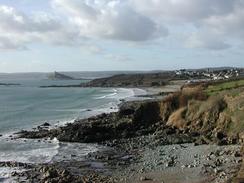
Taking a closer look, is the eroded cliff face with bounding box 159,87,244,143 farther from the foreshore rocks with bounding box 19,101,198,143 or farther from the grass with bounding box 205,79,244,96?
the grass with bounding box 205,79,244,96

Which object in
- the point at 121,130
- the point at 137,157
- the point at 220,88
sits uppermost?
the point at 220,88

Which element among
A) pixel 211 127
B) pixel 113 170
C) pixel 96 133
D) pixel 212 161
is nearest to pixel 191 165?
pixel 212 161

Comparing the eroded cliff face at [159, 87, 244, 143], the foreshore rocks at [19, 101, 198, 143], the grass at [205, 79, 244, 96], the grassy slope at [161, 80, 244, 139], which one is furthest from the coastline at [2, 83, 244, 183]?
the grass at [205, 79, 244, 96]

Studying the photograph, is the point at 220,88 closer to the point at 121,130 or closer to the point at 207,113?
the point at 207,113

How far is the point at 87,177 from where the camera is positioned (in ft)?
99.7

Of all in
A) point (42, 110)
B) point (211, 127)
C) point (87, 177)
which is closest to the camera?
point (87, 177)

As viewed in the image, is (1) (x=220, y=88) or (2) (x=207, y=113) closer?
Result: (2) (x=207, y=113)

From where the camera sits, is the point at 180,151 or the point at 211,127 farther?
the point at 211,127

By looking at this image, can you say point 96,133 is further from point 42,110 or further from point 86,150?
point 42,110

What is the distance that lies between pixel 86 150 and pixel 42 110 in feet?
153

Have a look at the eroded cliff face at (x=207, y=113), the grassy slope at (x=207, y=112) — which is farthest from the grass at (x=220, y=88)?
the eroded cliff face at (x=207, y=113)

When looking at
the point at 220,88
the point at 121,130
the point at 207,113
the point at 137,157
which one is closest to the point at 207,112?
the point at 207,113

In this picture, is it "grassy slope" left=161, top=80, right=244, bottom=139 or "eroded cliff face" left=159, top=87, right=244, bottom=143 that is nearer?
"eroded cliff face" left=159, top=87, right=244, bottom=143

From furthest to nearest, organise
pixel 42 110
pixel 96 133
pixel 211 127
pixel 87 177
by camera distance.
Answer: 1. pixel 42 110
2. pixel 96 133
3. pixel 211 127
4. pixel 87 177
